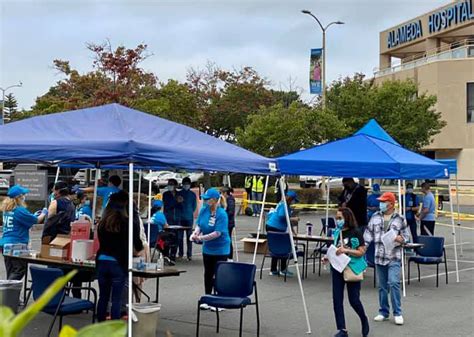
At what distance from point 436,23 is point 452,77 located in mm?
7378

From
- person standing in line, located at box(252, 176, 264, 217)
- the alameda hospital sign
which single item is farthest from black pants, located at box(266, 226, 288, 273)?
the alameda hospital sign

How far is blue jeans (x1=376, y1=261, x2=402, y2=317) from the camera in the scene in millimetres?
8711

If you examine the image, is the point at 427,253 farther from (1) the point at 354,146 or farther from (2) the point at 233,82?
(2) the point at 233,82

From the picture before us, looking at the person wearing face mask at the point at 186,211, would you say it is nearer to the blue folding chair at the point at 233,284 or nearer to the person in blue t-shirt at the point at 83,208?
the person in blue t-shirt at the point at 83,208

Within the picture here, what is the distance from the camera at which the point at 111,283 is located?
7.23 metres

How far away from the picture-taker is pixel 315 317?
9227 mm

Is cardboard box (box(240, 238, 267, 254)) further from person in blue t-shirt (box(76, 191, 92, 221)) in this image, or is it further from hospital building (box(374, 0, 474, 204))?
hospital building (box(374, 0, 474, 204))

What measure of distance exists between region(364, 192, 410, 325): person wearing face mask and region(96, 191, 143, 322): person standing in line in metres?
3.19

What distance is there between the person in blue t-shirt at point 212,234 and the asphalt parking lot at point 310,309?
0.71 m

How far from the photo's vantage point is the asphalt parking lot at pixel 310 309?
8391 millimetres

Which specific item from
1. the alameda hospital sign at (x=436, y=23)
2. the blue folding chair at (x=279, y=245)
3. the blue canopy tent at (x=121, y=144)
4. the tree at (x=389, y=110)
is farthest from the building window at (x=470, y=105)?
the blue canopy tent at (x=121, y=144)

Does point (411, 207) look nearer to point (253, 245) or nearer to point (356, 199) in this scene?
point (253, 245)

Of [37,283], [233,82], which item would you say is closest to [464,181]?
[233,82]

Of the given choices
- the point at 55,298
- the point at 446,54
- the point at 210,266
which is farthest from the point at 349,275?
the point at 446,54
